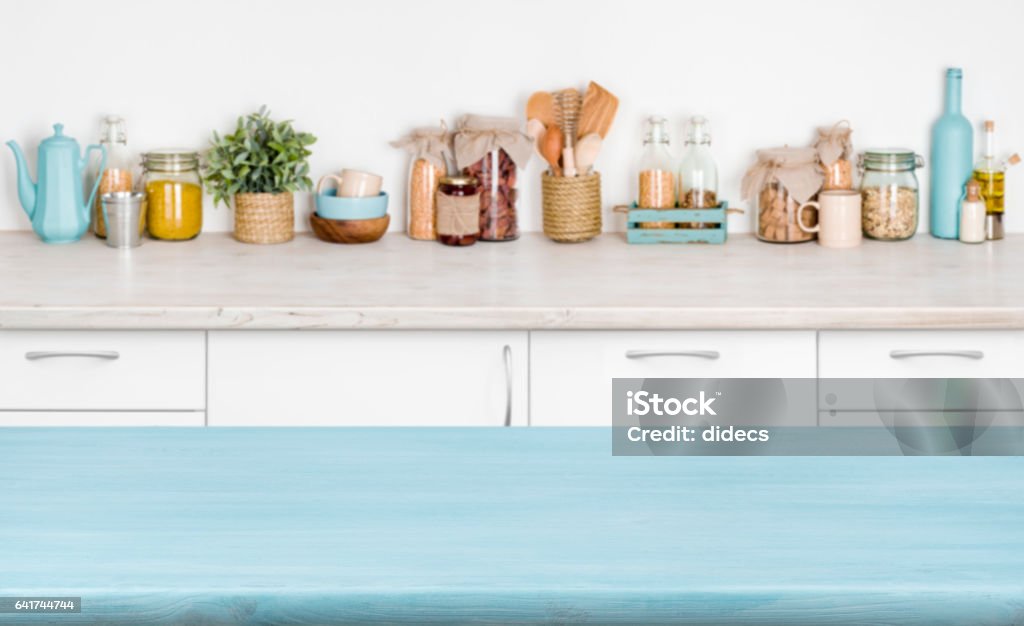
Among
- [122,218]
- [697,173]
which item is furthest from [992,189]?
[122,218]

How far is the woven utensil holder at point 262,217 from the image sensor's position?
3.59 m

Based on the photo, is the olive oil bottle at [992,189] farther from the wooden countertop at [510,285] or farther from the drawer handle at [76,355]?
the drawer handle at [76,355]

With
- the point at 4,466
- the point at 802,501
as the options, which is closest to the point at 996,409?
the point at 802,501

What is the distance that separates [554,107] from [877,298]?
105 centimetres

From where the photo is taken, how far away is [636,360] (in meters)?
2.99

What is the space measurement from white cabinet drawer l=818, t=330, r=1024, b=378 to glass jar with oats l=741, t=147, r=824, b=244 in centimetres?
69

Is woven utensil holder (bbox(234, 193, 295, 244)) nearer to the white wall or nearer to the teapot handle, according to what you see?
the white wall

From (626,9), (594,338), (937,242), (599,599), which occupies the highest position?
(626,9)

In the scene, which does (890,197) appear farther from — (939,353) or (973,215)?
(939,353)

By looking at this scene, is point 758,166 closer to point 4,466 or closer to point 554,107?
point 554,107

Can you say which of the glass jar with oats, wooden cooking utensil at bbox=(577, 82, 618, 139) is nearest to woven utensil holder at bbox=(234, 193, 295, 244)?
wooden cooking utensil at bbox=(577, 82, 618, 139)

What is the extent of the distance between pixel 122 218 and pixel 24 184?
0.92 feet

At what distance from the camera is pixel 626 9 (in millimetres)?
3703

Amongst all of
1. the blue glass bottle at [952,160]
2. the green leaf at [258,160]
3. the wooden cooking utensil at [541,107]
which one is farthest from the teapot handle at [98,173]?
the blue glass bottle at [952,160]
